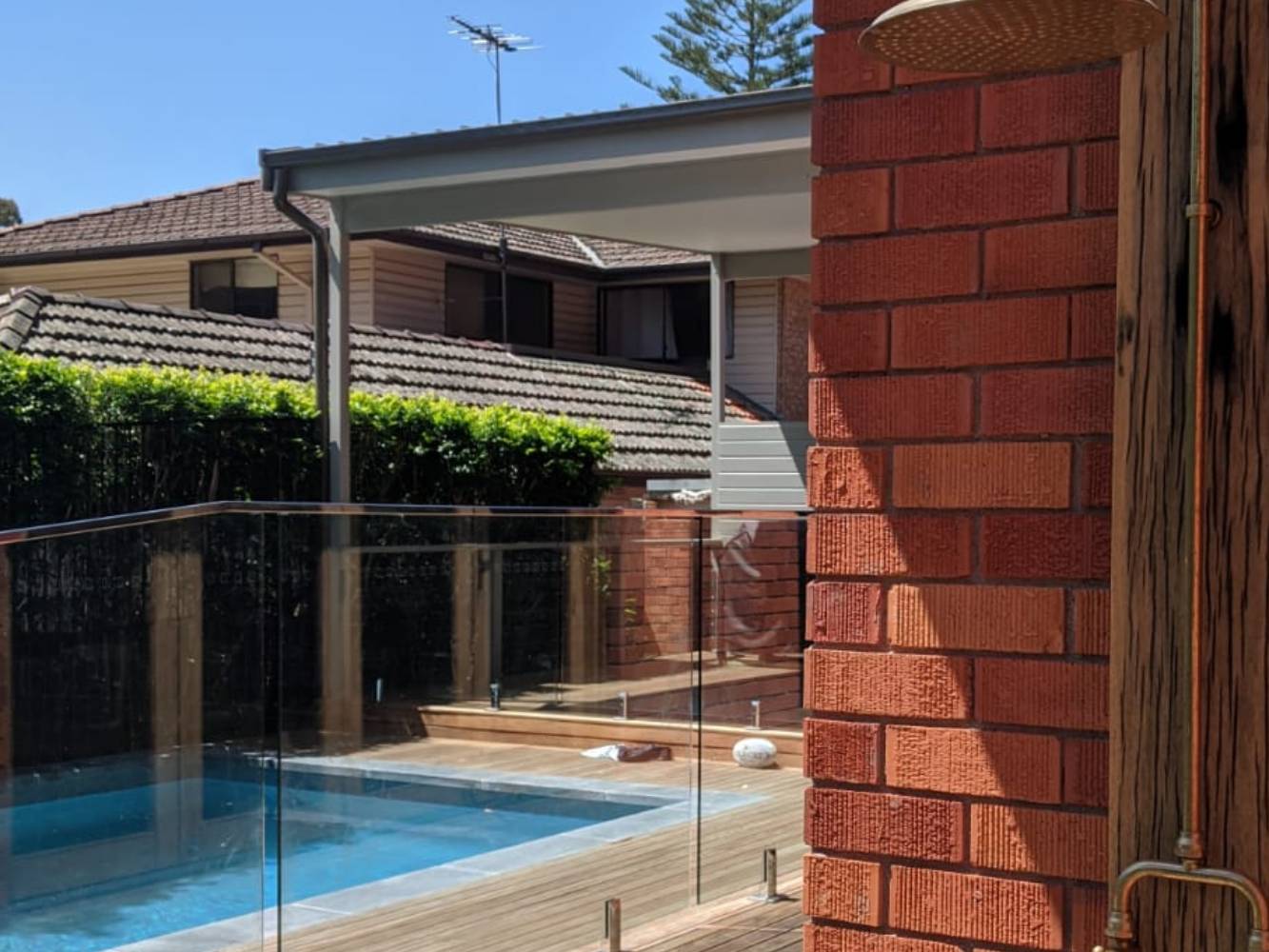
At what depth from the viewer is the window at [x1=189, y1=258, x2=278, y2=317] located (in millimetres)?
20469

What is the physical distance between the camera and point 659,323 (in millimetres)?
23094

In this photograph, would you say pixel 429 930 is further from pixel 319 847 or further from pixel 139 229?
pixel 139 229

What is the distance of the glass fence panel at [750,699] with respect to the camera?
23.9ft

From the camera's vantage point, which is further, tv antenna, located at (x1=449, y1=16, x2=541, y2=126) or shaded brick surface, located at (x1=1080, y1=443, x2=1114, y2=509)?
tv antenna, located at (x1=449, y1=16, x2=541, y2=126)

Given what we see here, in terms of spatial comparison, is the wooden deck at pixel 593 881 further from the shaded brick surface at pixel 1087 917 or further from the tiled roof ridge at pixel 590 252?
the tiled roof ridge at pixel 590 252

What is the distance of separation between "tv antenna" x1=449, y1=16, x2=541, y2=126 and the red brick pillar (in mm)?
27821

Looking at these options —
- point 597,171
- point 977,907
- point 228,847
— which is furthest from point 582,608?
point 977,907

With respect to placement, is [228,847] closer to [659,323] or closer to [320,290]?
[320,290]

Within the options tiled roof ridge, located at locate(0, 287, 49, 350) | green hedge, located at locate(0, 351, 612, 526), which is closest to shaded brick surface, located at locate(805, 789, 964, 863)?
green hedge, located at locate(0, 351, 612, 526)

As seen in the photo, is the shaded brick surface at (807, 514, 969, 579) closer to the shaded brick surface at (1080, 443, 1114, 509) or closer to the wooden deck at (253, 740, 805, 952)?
the shaded brick surface at (1080, 443, 1114, 509)

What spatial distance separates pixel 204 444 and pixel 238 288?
9.92m

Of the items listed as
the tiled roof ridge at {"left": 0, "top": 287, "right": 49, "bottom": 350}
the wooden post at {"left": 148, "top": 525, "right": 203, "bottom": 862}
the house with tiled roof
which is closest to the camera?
the wooden post at {"left": 148, "top": 525, "right": 203, "bottom": 862}

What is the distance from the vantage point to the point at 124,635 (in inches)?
180

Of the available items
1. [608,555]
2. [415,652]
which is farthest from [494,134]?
[415,652]
